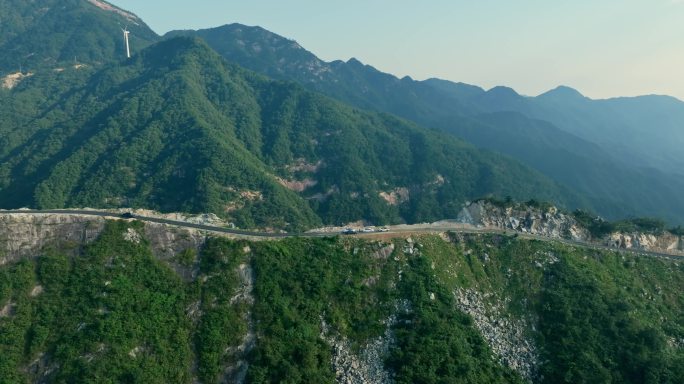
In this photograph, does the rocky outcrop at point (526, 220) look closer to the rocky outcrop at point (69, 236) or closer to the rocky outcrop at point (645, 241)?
the rocky outcrop at point (645, 241)

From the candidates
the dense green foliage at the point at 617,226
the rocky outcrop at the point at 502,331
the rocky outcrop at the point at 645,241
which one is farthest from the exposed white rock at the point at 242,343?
the rocky outcrop at the point at 645,241

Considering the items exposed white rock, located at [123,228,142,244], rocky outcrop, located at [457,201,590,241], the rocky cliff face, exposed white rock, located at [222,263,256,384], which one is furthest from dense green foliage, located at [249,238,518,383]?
the rocky cliff face

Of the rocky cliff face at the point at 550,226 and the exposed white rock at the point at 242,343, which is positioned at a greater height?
the rocky cliff face at the point at 550,226

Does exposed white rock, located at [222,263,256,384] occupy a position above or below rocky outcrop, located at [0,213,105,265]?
below

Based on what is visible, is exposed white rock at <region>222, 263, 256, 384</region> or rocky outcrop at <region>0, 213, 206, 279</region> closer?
exposed white rock at <region>222, 263, 256, 384</region>

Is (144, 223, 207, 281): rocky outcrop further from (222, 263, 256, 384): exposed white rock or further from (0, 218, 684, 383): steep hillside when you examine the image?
(222, 263, 256, 384): exposed white rock

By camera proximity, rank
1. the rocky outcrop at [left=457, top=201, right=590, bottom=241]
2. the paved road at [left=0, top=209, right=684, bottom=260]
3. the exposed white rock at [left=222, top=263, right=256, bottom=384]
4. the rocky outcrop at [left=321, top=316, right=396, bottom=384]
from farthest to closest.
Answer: the rocky outcrop at [left=457, top=201, right=590, bottom=241] < the paved road at [left=0, top=209, right=684, bottom=260] < the rocky outcrop at [left=321, top=316, right=396, bottom=384] < the exposed white rock at [left=222, top=263, right=256, bottom=384]

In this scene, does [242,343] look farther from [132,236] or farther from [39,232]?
[39,232]
